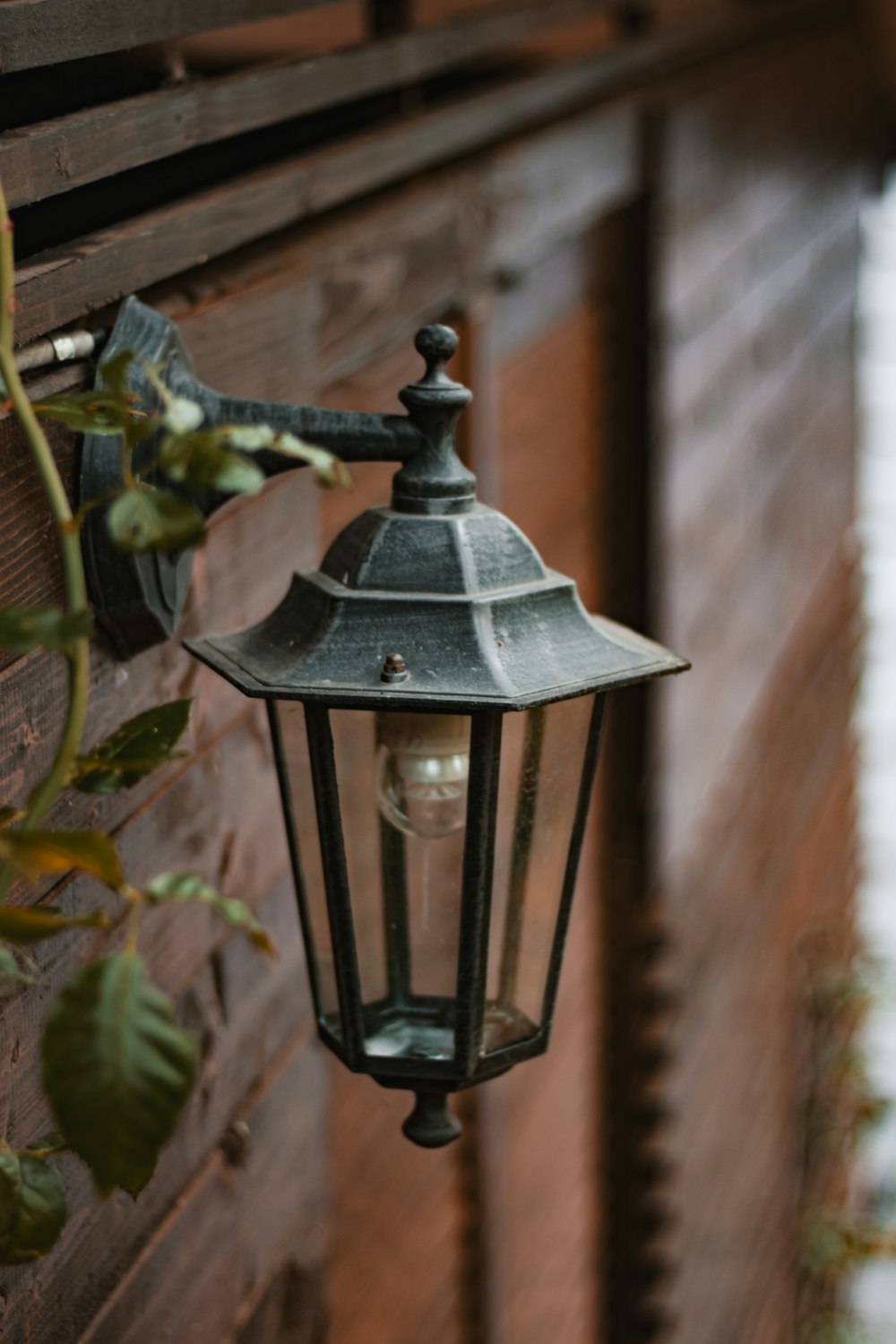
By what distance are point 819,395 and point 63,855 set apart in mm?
4225

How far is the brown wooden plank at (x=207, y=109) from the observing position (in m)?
0.94

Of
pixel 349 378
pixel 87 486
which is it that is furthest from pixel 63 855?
pixel 349 378

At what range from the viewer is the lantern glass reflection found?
3.03 ft

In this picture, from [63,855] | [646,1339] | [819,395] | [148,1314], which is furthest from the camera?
[819,395]

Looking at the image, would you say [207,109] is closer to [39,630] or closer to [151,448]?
[151,448]

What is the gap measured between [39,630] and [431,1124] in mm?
535

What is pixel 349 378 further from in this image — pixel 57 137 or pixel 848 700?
pixel 848 700

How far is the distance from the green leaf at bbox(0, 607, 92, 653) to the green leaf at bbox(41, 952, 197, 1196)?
150mm

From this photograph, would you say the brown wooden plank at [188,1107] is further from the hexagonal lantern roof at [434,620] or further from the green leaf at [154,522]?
the green leaf at [154,522]

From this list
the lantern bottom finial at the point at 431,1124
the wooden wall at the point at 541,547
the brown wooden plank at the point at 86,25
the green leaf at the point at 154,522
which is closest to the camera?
the green leaf at the point at 154,522

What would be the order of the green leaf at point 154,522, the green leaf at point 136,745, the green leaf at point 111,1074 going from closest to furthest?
the green leaf at point 111,1074 → the green leaf at point 154,522 → the green leaf at point 136,745

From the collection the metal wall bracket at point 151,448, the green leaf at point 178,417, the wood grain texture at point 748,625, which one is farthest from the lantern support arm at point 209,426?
the wood grain texture at point 748,625

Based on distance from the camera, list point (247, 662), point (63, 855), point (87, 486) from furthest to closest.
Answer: point (87, 486) → point (247, 662) → point (63, 855)

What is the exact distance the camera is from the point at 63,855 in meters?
0.62
